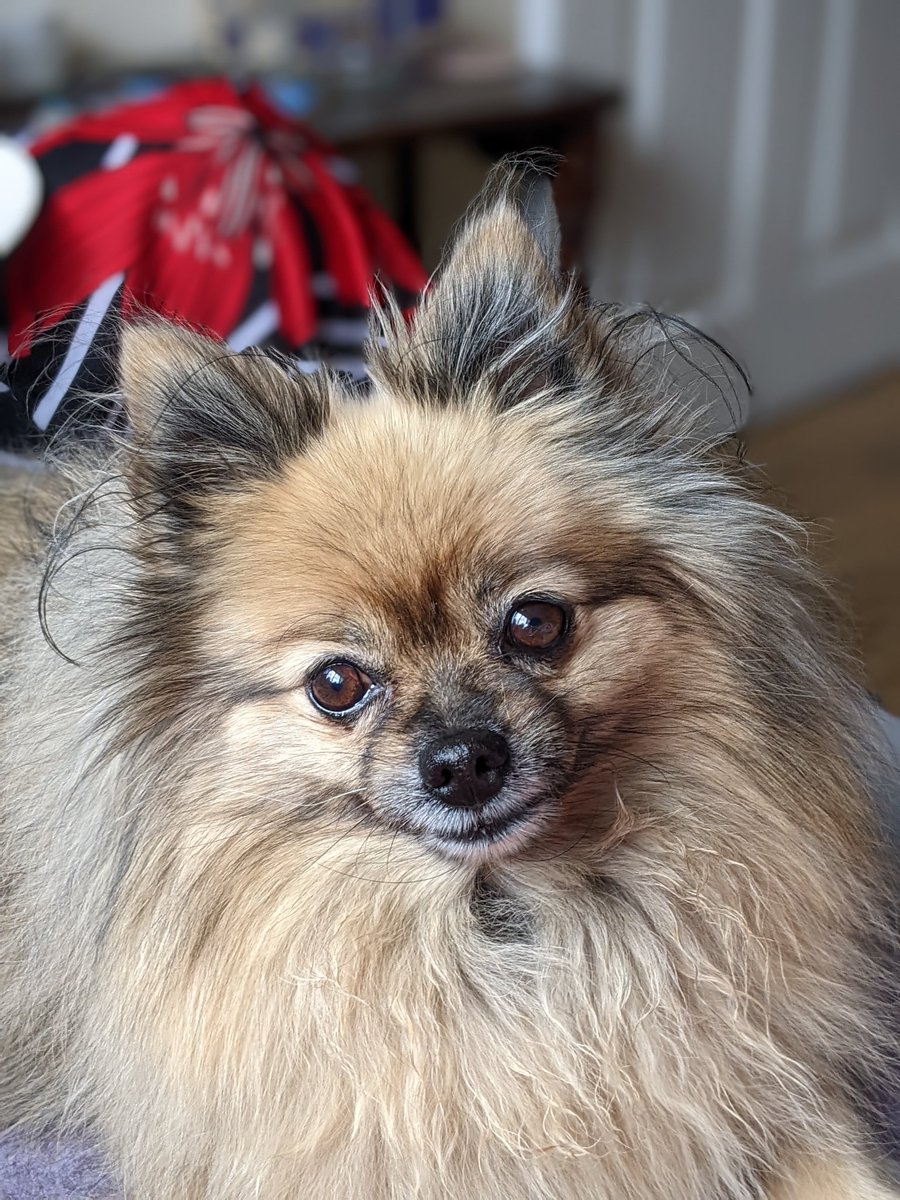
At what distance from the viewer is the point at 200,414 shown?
1201 millimetres

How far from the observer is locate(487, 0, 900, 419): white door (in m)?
3.73

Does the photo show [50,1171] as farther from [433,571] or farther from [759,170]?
[759,170]

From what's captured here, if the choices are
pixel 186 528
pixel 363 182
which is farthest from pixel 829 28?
pixel 186 528

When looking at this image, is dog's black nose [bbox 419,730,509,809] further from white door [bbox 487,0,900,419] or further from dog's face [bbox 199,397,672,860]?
white door [bbox 487,0,900,419]

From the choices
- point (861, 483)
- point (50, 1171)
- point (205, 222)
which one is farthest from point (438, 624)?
point (861, 483)

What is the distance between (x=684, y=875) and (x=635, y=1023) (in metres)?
0.14

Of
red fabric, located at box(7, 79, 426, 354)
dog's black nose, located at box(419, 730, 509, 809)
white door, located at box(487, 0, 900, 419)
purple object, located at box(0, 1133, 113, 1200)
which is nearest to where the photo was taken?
dog's black nose, located at box(419, 730, 509, 809)

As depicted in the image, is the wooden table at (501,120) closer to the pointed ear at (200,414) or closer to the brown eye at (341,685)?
the pointed ear at (200,414)

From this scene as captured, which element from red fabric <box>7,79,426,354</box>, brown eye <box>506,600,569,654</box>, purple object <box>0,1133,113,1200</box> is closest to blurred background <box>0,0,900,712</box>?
red fabric <box>7,79,426,354</box>

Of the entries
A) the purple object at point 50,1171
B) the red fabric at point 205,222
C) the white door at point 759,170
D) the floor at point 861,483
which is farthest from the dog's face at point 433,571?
the white door at point 759,170

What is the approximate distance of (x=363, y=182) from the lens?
375cm

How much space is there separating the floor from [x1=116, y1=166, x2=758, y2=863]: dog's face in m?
1.82

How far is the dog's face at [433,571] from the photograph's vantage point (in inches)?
46.0

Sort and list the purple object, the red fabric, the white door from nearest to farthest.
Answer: the purple object → the red fabric → the white door
